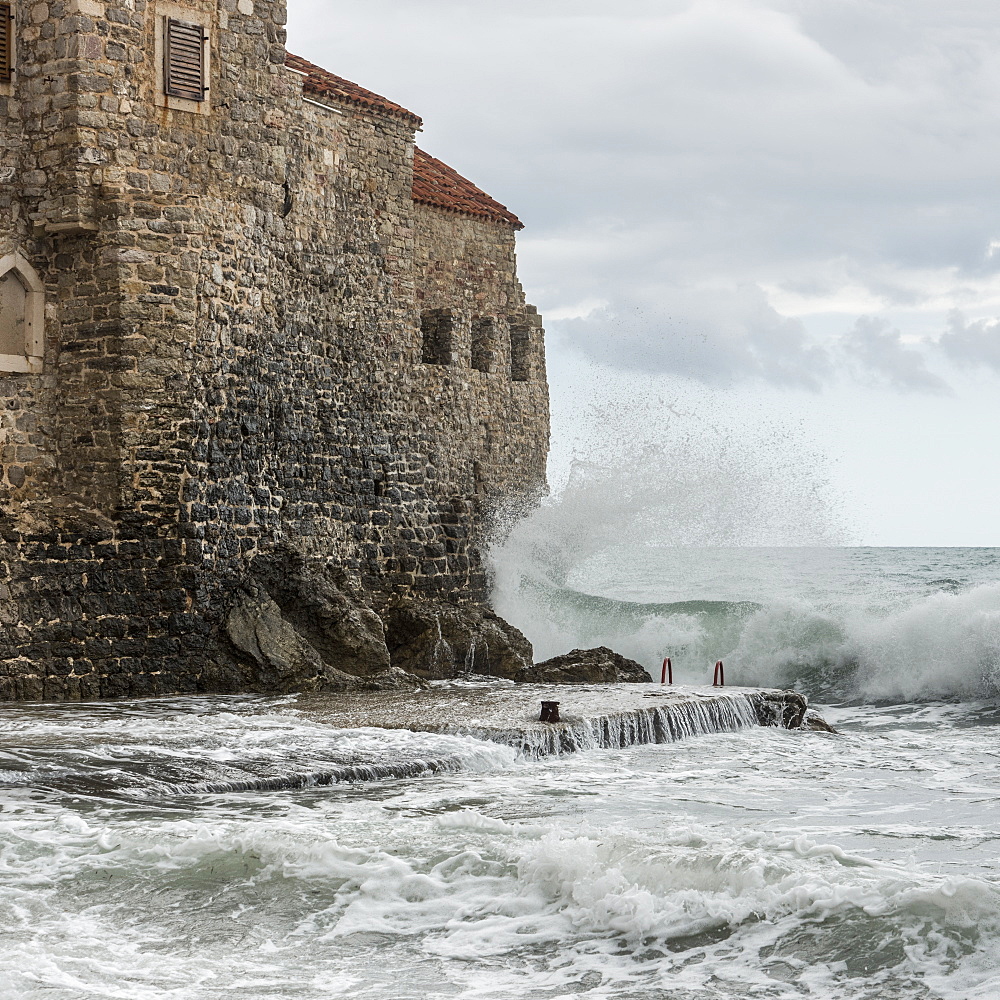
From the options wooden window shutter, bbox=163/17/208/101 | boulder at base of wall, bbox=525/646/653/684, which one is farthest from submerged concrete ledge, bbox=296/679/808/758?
wooden window shutter, bbox=163/17/208/101

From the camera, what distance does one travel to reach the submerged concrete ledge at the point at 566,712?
32.9 feet

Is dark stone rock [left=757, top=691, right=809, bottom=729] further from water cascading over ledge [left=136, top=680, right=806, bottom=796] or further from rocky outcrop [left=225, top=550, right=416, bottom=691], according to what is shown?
rocky outcrop [left=225, top=550, right=416, bottom=691]

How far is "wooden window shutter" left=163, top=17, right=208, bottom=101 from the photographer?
1260 centimetres

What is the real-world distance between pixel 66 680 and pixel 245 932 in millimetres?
6432

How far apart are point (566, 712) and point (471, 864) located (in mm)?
4332

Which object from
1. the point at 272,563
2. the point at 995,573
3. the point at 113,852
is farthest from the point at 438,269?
the point at 995,573

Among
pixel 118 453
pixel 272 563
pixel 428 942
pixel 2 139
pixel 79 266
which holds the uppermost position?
pixel 2 139

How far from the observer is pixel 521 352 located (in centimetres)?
1967

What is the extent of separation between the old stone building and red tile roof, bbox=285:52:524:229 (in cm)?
11

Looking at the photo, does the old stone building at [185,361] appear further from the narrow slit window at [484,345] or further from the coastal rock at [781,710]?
the coastal rock at [781,710]

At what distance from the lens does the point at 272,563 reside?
1371cm

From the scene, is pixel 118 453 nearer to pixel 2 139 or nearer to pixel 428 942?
pixel 2 139

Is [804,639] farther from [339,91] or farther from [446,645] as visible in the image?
[339,91]

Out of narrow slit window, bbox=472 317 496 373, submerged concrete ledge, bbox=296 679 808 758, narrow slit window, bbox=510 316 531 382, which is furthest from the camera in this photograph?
narrow slit window, bbox=510 316 531 382
